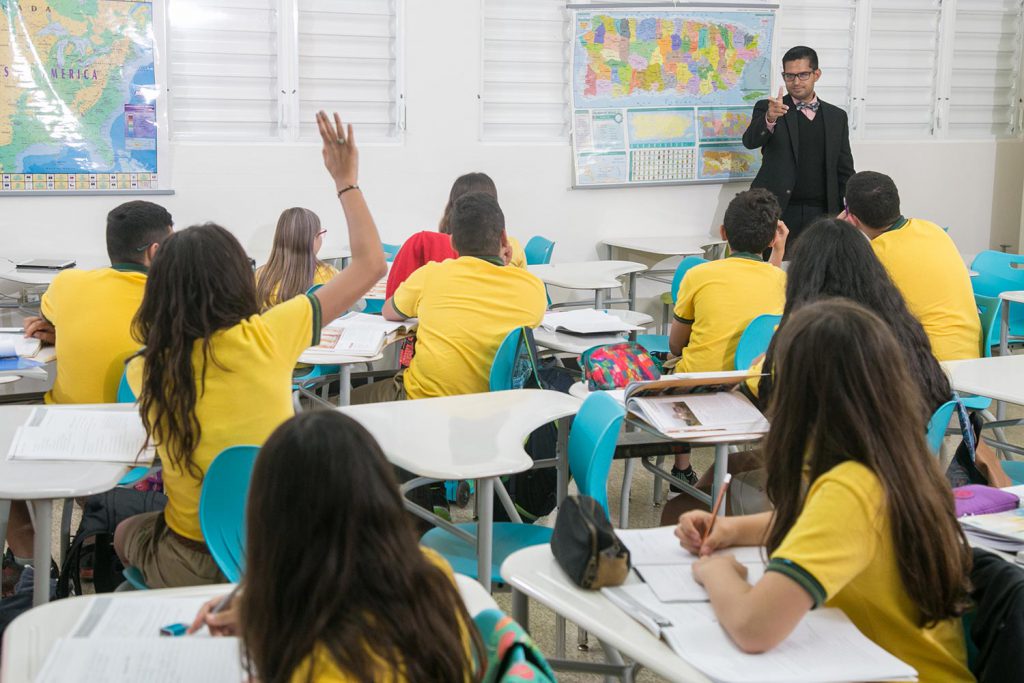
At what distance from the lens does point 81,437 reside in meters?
2.53

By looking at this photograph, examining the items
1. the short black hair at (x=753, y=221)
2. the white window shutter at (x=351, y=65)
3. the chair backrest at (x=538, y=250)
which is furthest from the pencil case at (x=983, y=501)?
the white window shutter at (x=351, y=65)

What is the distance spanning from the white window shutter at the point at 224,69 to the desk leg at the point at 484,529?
13.1ft

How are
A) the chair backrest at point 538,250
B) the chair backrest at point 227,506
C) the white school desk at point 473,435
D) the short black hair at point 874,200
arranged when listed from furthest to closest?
1. the chair backrest at point 538,250
2. the short black hair at point 874,200
3. the white school desk at point 473,435
4. the chair backrest at point 227,506

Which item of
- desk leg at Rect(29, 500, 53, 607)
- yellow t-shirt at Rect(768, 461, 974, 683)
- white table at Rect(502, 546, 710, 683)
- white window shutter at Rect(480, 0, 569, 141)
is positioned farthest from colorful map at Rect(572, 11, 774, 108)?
yellow t-shirt at Rect(768, 461, 974, 683)

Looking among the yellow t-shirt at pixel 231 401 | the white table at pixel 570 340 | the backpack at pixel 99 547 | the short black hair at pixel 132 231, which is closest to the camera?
the yellow t-shirt at pixel 231 401

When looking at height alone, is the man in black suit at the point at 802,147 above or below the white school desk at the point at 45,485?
above

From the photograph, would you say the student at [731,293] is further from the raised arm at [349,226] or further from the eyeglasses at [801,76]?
the eyeglasses at [801,76]

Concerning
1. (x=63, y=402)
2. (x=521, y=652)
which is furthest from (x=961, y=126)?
(x=521, y=652)

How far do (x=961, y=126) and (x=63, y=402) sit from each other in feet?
21.6

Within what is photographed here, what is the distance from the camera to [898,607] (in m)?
1.63

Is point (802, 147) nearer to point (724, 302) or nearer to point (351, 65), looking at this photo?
point (351, 65)

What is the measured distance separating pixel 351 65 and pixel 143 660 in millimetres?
5053

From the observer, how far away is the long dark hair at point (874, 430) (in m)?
1.58

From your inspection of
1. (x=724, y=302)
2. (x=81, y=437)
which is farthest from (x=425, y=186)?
(x=81, y=437)
